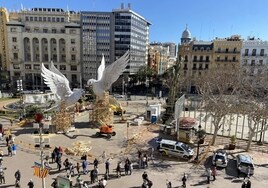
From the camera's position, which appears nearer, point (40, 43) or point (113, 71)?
point (113, 71)

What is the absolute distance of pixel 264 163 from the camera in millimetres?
26969

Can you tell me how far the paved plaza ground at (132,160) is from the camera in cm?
2220

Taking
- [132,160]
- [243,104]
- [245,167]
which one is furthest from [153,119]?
[245,167]

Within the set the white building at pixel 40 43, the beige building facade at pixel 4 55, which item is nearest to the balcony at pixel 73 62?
the white building at pixel 40 43

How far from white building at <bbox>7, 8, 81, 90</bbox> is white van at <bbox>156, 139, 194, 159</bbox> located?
222 ft

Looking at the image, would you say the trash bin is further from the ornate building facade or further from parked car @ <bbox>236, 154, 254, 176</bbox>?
the ornate building facade

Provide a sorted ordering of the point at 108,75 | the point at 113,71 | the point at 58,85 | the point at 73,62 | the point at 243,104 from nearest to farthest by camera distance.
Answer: the point at 243,104
the point at 58,85
the point at 113,71
the point at 108,75
the point at 73,62

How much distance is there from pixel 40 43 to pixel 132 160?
7423 cm

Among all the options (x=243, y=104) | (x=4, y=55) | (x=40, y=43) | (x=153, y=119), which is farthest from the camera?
(x=4, y=55)

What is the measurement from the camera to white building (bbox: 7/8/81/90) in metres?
88.6

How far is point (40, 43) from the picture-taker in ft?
293

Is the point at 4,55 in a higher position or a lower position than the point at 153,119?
higher

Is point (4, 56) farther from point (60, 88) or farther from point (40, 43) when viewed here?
point (60, 88)

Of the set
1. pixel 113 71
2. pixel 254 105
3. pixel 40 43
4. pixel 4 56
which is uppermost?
pixel 40 43
